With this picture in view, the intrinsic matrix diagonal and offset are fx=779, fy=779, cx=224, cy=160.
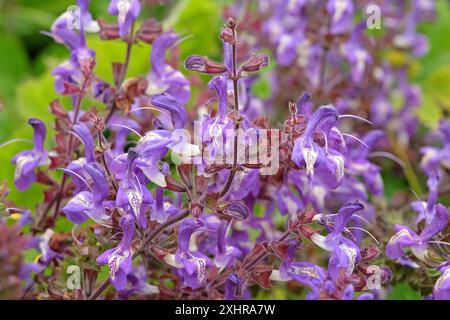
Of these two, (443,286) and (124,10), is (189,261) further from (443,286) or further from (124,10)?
(124,10)

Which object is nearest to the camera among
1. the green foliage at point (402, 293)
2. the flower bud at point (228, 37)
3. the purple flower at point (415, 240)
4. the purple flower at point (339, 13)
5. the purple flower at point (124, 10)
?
the flower bud at point (228, 37)

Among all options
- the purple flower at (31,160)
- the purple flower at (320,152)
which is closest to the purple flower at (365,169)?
the purple flower at (320,152)

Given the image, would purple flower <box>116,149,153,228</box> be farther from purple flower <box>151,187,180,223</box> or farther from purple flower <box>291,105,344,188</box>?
purple flower <box>291,105,344,188</box>

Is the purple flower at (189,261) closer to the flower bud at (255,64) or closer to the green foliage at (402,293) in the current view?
the flower bud at (255,64)

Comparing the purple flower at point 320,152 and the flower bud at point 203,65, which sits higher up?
the flower bud at point 203,65

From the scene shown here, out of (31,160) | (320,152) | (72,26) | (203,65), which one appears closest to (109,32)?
(72,26)

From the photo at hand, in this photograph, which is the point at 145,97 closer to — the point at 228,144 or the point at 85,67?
the point at 85,67

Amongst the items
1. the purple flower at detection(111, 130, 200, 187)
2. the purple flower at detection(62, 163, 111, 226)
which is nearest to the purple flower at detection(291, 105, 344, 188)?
the purple flower at detection(111, 130, 200, 187)
